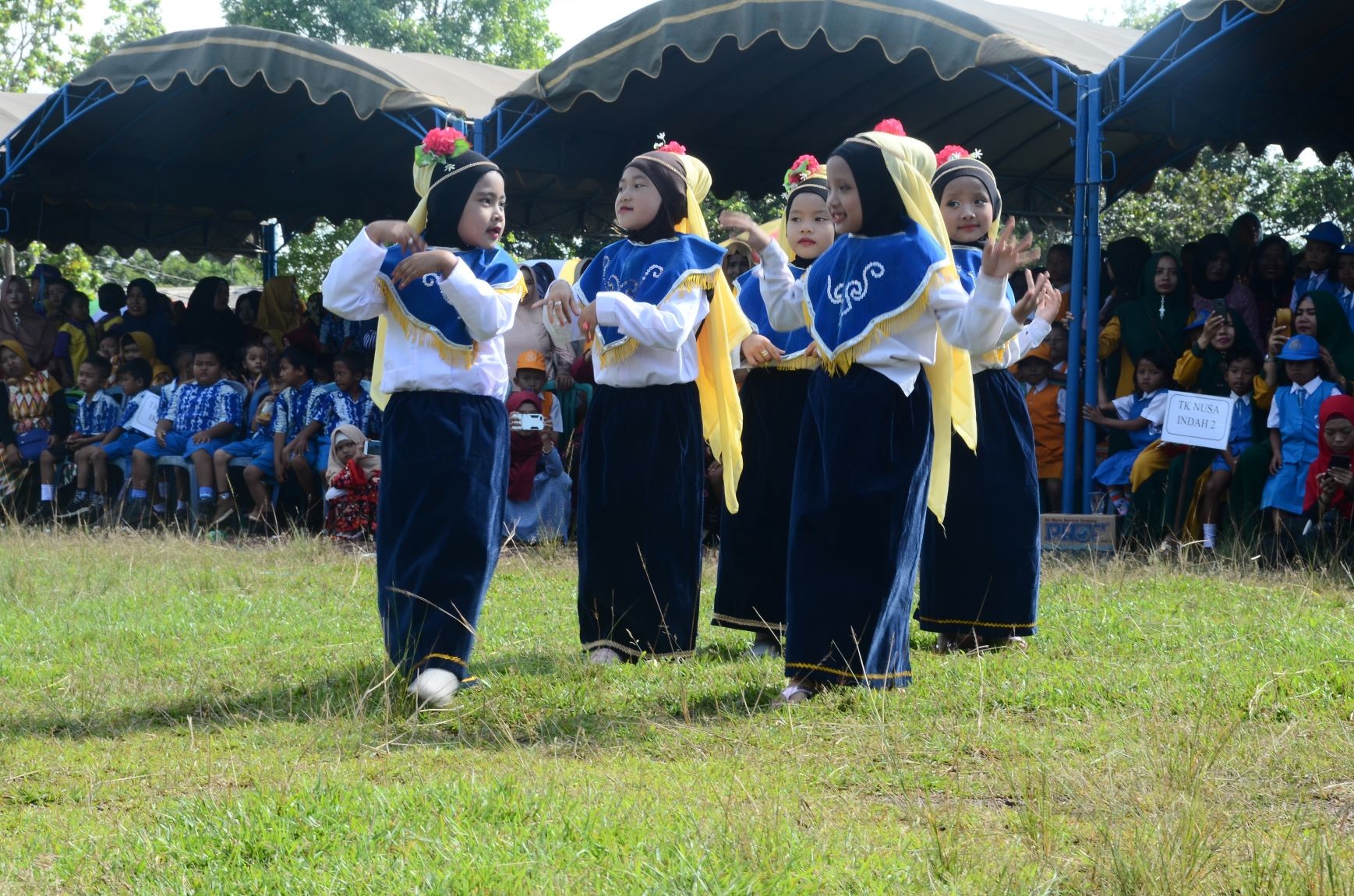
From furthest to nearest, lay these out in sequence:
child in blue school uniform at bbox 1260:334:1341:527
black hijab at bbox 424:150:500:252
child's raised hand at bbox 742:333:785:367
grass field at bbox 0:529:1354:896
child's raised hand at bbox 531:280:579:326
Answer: child in blue school uniform at bbox 1260:334:1341:527 → child's raised hand at bbox 742:333:785:367 → child's raised hand at bbox 531:280:579:326 → black hijab at bbox 424:150:500:252 → grass field at bbox 0:529:1354:896

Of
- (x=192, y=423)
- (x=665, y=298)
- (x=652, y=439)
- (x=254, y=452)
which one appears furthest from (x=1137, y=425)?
(x=192, y=423)

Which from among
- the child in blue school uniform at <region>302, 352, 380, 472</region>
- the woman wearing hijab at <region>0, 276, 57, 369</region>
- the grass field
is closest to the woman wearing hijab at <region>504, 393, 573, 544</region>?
the child in blue school uniform at <region>302, 352, 380, 472</region>

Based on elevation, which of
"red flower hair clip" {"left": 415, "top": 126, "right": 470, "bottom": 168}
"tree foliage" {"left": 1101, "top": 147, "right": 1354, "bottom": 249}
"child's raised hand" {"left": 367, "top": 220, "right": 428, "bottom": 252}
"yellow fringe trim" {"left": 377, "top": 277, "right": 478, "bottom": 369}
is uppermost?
"tree foliage" {"left": 1101, "top": 147, "right": 1354, "bottom": 249}

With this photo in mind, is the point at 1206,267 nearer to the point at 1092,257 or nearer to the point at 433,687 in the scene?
the point at 1092,257

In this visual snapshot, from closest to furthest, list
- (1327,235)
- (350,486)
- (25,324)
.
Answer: (1327,235)
(350,486)
(25,324)

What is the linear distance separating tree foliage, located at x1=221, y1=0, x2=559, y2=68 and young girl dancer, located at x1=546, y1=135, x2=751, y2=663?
26.5m

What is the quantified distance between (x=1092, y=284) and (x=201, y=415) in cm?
695

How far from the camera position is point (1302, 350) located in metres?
8.48

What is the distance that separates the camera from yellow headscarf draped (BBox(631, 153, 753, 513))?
5766mm

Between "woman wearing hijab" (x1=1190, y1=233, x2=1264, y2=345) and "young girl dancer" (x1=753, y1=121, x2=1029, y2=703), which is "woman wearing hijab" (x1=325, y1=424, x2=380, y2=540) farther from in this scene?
"young girl dancer" (x1=753, y1=121, x2=1029, y2=703)

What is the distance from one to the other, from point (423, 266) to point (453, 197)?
0.42 metres

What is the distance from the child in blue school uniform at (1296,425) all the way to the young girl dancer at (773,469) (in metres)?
3.67

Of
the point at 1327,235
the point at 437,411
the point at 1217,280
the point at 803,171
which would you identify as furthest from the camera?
the point at 1217,280

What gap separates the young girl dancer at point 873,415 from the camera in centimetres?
476
